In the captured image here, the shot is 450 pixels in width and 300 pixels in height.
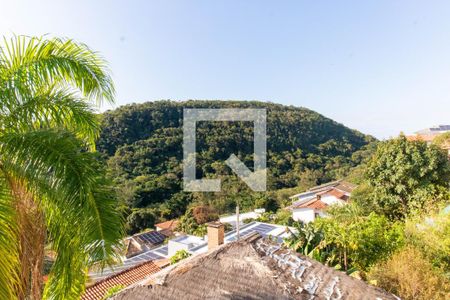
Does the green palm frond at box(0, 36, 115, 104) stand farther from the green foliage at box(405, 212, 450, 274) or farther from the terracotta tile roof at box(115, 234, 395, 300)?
the green foliage at box(405, 212, 450, 274)

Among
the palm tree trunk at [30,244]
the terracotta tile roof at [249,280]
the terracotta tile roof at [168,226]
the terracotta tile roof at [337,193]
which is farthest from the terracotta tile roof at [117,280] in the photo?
the terracotta tile roof at [337,193]

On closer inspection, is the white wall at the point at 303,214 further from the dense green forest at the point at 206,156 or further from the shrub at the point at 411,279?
the shrub at the point at 411,279

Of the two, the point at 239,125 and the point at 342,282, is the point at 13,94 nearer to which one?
the point at 342,282

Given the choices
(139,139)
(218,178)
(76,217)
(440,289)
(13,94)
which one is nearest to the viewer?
(76,217)

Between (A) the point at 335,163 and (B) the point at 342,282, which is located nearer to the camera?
(B) the point at 342,282

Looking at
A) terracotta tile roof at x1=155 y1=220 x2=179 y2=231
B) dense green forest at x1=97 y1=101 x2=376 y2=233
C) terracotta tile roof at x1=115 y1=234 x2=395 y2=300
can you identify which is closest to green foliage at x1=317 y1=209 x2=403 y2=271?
terracotta tile roof at x1=115 y1=234 x2=395 y2=300

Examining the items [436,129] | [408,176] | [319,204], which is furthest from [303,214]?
[436,129]

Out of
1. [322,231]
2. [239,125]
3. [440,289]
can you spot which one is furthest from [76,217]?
[239,125]
